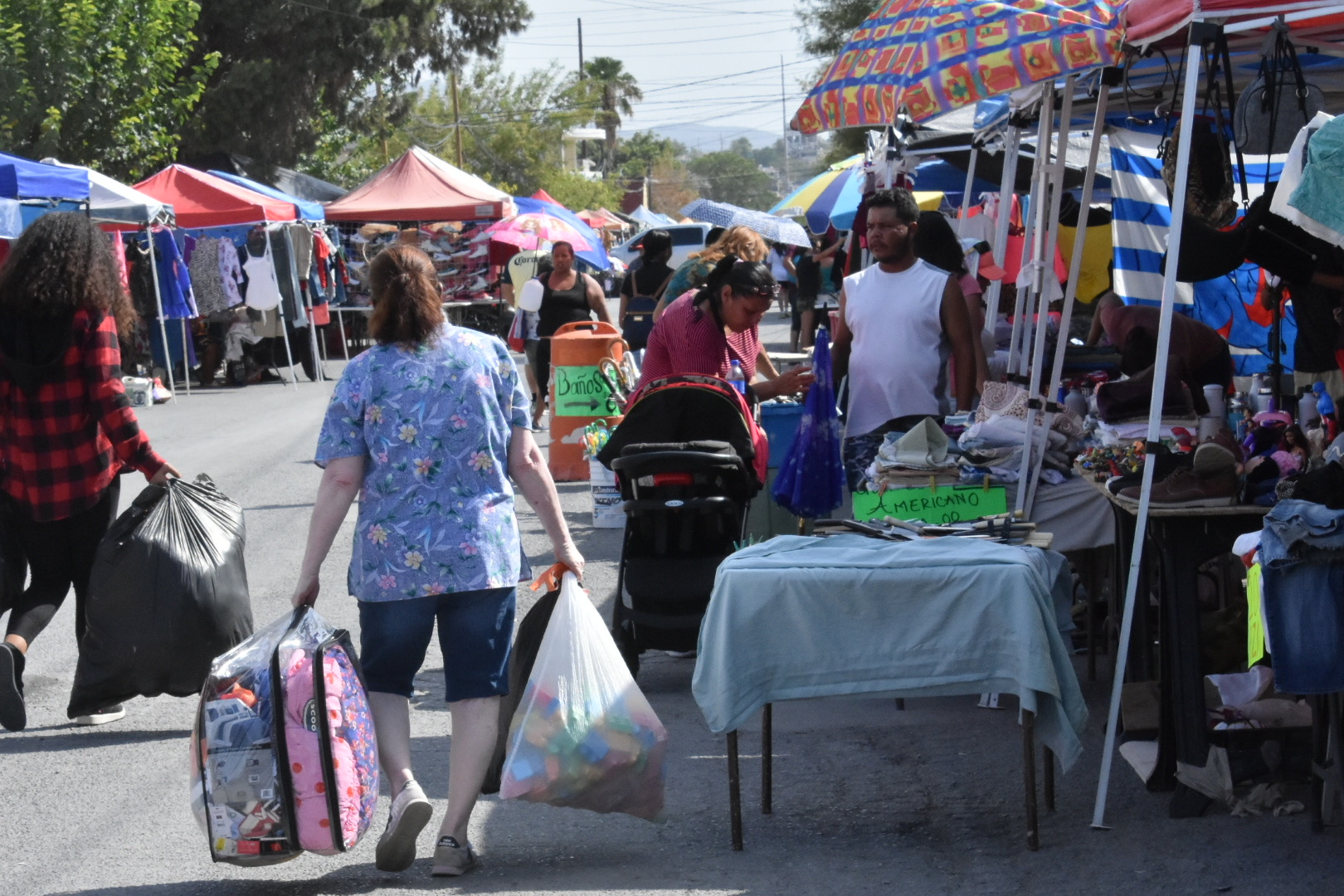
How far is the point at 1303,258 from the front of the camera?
16.7 ft

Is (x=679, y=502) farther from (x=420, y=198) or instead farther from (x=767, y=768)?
(x=420, y=198)

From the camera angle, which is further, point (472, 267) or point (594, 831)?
point (472, 267)

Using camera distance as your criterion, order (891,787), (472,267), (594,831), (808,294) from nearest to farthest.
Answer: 1. (594,831)
2. (891,787)
3. (808,294)
4. (472,267)

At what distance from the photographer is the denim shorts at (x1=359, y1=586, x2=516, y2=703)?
451 cm

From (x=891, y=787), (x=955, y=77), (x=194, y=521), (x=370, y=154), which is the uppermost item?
(x=370, y=154)

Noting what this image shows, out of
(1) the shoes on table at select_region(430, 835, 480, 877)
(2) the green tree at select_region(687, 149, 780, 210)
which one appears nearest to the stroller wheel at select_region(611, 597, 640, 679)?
(1) the shoes on table at select_region(430, 835, 480, 877)

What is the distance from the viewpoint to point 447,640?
4.59 metres

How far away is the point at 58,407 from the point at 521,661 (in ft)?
8.10

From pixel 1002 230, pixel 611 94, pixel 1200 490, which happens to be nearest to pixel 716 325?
pixel 1200 490

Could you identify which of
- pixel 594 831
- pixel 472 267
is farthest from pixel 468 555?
pixel 472 267

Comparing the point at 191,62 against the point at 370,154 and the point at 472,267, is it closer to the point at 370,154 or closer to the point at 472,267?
the point at 472,267

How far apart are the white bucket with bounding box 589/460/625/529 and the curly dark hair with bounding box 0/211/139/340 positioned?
462 cm

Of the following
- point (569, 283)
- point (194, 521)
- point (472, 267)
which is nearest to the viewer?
point (194, 521)

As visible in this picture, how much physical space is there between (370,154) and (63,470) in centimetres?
4891
